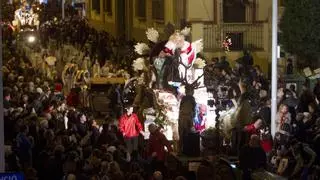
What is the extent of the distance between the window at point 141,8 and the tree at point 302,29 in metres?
14.9

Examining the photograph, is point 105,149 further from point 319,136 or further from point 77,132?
point 319,136

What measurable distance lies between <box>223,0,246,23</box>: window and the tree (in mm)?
6197

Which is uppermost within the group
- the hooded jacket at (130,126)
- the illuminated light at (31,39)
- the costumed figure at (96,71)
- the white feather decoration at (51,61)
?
the illuminated light at (31,39)

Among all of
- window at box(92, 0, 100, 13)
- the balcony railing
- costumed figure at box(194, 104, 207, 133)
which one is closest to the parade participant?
costumed figure at box(194, 104, 207, 133)

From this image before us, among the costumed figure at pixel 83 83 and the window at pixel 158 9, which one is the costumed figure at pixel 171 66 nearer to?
the costumed figure at pixel 83 83

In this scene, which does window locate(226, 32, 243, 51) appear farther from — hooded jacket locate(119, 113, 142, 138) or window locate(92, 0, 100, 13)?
window locate(92, 0, 100, 13)

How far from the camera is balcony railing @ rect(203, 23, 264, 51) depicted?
33.6m

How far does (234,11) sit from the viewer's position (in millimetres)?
35000

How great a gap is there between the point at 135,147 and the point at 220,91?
169 inches

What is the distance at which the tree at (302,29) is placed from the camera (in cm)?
2730

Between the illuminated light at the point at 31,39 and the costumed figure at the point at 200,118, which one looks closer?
the costumed figure at the point at 200,118

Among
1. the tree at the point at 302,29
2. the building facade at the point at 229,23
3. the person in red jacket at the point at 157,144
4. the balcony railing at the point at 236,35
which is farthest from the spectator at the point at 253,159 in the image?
the balcony railing at the point at 236,35

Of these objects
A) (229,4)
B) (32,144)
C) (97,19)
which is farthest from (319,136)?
(97,19)

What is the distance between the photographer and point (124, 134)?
1833cm
